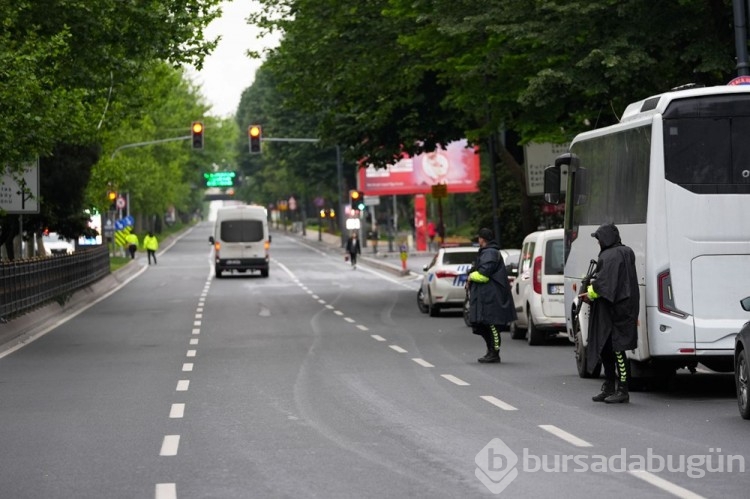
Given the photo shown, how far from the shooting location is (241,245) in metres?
55.2

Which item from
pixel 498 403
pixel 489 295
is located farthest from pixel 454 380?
pixel 498 403

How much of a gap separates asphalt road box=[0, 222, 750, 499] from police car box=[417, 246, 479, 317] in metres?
4.71

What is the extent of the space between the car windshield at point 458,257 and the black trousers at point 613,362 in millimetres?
17173

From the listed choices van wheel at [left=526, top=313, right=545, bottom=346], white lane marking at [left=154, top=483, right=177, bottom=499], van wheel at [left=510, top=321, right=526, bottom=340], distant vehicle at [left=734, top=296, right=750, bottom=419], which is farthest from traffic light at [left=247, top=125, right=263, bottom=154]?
white lane marking at [left=154, top=483, right=177, bottom=499]

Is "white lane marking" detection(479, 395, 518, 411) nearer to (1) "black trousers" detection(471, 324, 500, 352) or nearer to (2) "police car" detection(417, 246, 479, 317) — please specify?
(1) "black trousers" detection(471, 324, 500, 352)

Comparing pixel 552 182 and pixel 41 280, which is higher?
pixel 552 182

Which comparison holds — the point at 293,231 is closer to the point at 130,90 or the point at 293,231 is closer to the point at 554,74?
the point at 130,90

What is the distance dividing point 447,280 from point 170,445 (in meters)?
19.6

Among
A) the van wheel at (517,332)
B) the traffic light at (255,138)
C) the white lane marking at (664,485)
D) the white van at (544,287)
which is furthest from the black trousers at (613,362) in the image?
the traffic light at (255,138)

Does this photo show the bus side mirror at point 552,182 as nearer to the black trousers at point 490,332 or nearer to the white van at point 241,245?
the black trousers at point 490,332

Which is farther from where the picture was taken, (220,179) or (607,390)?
(220,179)

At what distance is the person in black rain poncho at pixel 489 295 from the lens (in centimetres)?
1883

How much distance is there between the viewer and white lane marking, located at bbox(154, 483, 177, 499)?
29.5 feet

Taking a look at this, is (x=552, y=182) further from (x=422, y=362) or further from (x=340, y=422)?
(x=340, y=422)
